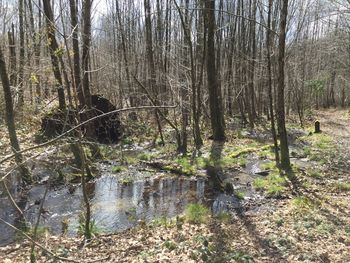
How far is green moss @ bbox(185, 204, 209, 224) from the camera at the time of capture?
25.2 ft

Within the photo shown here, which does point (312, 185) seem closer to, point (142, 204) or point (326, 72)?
point (142, 204)

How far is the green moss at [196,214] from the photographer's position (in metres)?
7.68

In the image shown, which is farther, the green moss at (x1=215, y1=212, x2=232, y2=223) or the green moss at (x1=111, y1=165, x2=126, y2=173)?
the green moss at (x1=111, y1=165, x2=126, y2=173)

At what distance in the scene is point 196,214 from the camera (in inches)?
312

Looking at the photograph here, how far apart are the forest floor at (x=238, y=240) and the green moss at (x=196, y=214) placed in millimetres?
114

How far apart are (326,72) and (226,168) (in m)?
32.9

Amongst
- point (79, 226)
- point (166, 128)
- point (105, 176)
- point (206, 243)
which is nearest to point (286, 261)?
point (206, 243)

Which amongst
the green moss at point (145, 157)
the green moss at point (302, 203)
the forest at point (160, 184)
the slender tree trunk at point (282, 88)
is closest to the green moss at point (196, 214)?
the forest at point (160, 184)

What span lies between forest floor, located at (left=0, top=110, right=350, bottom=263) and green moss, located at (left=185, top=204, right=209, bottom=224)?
0.37ft

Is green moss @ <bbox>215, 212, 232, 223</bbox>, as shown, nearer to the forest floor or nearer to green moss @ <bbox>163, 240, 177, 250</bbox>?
the forest floor

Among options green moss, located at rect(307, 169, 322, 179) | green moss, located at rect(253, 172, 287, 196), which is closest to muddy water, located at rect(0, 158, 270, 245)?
green moss, located at rect(253, 172, 287, 196)

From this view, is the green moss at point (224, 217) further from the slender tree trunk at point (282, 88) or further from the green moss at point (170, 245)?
the slender tree trunk at point (282, 88)

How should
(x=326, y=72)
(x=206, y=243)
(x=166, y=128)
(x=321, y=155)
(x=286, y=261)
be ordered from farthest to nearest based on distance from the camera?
(x=326, y=72), (x=166, y=128), (x=321, y=155), (x=206, y=243), (x=286, y=261)

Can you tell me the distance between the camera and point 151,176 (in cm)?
1163
